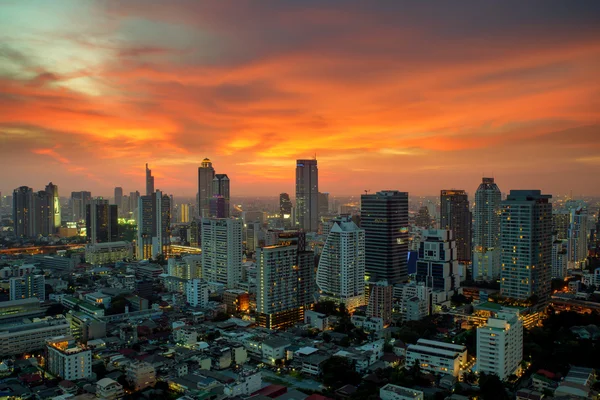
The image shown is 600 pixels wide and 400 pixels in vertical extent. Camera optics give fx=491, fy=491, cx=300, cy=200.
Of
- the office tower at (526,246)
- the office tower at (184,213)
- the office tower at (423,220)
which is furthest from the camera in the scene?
the office tower at (184,213)

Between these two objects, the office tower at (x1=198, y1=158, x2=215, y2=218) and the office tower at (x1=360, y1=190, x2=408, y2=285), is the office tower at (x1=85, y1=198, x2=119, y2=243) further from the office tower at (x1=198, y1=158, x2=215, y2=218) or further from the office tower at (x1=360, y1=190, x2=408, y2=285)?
the office tower at (x1=360, y1=190, x2=408, y2=285)

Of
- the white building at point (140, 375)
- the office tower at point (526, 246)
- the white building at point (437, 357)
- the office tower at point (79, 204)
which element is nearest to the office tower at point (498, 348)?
the white building at point (437, 357)

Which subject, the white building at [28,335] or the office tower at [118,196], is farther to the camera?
the office tower at [118,196]

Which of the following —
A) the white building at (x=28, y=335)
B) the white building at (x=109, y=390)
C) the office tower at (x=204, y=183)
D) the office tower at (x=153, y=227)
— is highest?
the office tower at (x=204, y=183)

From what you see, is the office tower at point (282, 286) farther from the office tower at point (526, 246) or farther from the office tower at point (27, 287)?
the office tower at point (27, 287)

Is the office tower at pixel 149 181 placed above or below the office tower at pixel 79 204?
above

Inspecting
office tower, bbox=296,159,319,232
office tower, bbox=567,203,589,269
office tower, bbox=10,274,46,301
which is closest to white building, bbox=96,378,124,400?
office tower, bbox=10,274,46,301

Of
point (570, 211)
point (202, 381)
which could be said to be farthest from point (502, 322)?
point (570, 211)
